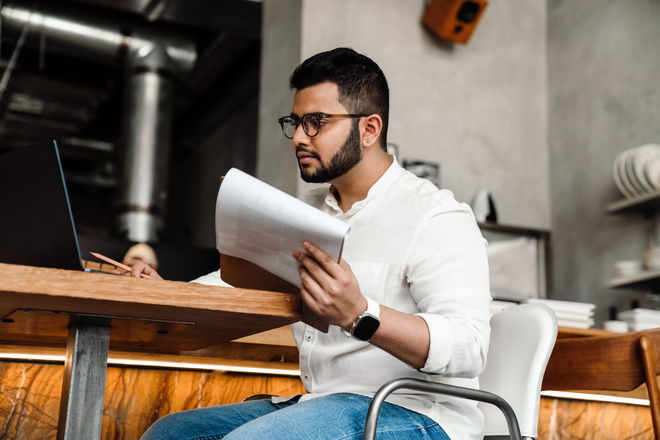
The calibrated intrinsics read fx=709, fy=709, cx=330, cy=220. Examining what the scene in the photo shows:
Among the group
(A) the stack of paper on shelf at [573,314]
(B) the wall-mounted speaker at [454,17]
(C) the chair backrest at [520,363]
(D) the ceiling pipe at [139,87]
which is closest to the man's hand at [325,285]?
(C) the chair backrest at [520,363]

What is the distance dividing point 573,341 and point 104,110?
22.2 feet

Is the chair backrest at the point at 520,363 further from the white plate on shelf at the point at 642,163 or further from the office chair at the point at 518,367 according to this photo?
the white plate on shelf at the point at 642,163

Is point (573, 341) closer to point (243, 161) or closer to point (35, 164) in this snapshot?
point (35, 164)

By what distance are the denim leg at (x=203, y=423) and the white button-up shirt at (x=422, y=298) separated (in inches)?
5.9

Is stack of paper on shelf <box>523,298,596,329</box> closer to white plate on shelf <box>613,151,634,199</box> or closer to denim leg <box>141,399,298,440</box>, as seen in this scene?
white plate on shelf <box>613,151,634,199</box>

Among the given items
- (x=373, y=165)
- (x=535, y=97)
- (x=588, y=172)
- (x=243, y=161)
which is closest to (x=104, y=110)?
(x=243, y=161)

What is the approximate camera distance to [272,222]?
3.34ft

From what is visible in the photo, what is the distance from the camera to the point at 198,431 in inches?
54.0

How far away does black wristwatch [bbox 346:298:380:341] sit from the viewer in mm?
1099

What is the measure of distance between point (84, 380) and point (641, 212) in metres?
3.48

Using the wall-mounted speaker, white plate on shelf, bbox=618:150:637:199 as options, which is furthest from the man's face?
the wall-mounted speaker

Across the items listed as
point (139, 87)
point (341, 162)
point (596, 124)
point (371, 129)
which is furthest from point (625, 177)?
point (139, 87)

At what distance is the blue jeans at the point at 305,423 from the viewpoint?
1141mm

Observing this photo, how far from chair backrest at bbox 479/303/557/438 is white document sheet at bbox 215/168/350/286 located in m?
0.64
